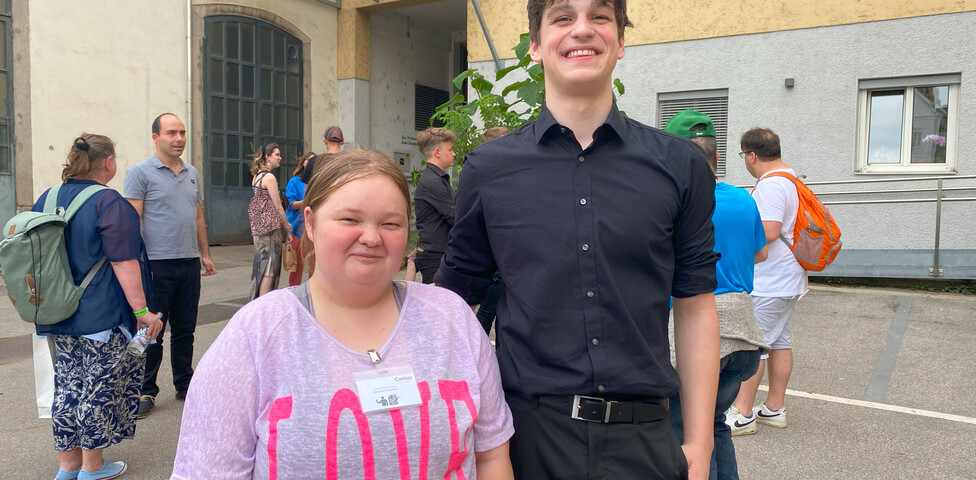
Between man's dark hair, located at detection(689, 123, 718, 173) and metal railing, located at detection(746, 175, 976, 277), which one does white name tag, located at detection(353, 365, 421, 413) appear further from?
metal railing, located at detection(746, 175, 976, 277)

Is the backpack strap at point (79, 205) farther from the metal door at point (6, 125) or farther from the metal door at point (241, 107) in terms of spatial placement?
the metal door at point (241, 107)

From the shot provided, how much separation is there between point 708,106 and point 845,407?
717 centimetres

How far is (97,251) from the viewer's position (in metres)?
3.70

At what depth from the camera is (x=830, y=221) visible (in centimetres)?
454

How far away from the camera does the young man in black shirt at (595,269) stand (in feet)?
5.21

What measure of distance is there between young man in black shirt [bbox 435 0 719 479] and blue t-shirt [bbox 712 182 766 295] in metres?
1.45

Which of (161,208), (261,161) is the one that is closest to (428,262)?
(161,208)

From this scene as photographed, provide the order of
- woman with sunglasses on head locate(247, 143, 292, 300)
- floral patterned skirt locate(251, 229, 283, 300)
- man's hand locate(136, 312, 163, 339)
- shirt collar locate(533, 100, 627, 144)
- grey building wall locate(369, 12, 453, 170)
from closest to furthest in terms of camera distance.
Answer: shirt collar locate(533, 100, 627, 144) → man's hand locate(136, 312, 163, 339) → woman with sunglasses on head locate(247, 143, 292, 300) → floral patterned skirt locate(251, 229, 283, 300) → grey building wall locate(369, 12, 453, 170)

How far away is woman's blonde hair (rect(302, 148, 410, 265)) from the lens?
Answer: 1.55m

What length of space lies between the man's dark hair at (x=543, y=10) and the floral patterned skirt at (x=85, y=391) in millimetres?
3009

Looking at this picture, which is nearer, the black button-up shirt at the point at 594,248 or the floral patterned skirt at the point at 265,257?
the black button-up shirt at the point at 594,248

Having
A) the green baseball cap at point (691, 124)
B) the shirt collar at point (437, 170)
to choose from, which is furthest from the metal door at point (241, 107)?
the green baseball cap at point (691, 124)

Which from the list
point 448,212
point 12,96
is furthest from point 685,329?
point 12,96

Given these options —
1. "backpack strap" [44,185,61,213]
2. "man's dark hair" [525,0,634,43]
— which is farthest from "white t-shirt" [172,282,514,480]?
"backpack strap" [44,185,61,213]
